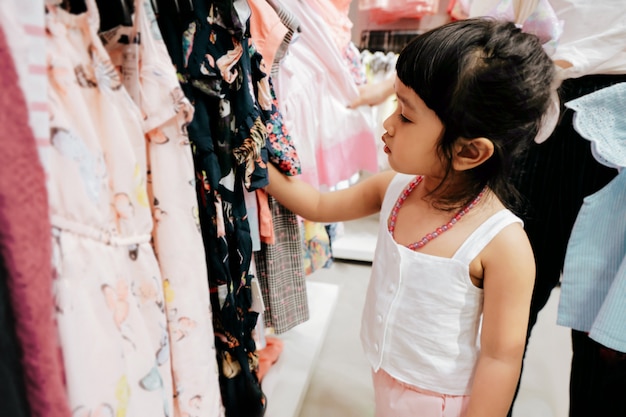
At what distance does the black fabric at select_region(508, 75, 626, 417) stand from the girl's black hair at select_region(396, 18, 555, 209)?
0.26 meters

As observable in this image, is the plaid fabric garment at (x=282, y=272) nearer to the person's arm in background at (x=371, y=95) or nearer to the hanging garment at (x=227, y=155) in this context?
the hanging garment at (x=227, y=155)

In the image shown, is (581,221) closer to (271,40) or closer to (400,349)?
(400,349)

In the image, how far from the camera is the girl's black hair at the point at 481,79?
1.83 ft

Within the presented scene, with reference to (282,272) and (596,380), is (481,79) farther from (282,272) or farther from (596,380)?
Answer: (596,380)

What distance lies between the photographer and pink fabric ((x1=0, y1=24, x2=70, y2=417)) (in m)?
0.25

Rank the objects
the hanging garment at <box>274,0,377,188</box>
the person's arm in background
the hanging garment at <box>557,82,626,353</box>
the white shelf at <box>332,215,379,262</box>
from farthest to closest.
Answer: the white shelf at <box>332,215,379,262</box>, the person's arm in background, the hanging garment at <box>274,0,377,188</box>, the hanging garment at <box>557,82,626,353</box>

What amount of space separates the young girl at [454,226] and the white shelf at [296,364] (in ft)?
1.03

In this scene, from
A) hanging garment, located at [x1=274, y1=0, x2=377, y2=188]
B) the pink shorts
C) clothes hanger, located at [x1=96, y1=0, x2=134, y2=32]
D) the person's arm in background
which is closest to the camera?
clothes hanger, located at [x1=96, y1=0, x2=134, y2=32]

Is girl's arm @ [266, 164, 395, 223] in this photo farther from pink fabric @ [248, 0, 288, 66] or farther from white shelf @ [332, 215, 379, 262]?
white shelf @ [332, 215, 379, 262]

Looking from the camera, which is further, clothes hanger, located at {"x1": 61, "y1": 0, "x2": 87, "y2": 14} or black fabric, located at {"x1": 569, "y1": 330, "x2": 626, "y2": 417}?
black fabric, located at {"x1": 569, "y1": 330, "x2": 626, "y2": 417}

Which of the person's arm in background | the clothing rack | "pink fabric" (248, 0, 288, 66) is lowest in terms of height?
the person's arm in background

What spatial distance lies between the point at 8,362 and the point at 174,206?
0.23 metres

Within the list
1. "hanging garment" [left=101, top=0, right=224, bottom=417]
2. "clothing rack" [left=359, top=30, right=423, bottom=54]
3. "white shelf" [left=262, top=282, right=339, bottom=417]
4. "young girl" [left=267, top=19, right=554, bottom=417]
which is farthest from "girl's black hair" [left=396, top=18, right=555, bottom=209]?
"clothing rack" [left=359, top=30, right=423, bottom=54]

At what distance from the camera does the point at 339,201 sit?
2.79ft
